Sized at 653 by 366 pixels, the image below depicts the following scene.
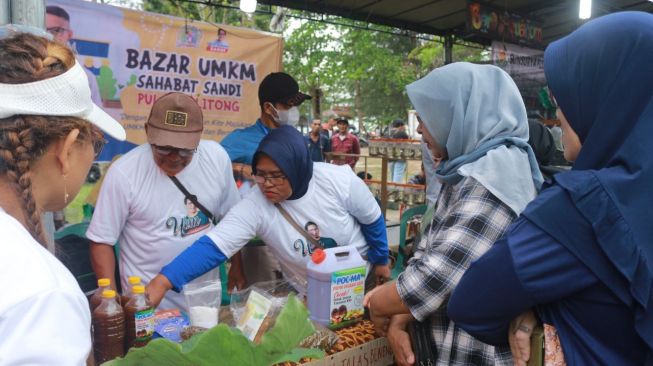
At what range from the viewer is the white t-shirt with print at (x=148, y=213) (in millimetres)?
2107

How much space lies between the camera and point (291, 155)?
6.97 feet

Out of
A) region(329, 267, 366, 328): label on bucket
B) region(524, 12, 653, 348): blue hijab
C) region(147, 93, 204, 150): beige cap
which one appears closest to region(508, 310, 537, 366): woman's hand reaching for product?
region(524, 12, 653, 348): blue hijab

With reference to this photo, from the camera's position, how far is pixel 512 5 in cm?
700

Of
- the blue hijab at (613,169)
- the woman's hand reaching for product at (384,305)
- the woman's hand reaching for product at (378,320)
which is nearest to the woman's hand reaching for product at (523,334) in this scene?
the blue hijab at (613,169)

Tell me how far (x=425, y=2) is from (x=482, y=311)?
594 centimetres

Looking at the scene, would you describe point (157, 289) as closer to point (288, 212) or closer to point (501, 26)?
point (288, 212)

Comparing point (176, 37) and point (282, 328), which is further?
point (176, 37)

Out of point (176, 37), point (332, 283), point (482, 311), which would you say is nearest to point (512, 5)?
point (176, 37)

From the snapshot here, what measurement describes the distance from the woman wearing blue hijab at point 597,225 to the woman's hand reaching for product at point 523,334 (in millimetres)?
11

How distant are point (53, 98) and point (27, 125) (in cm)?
7

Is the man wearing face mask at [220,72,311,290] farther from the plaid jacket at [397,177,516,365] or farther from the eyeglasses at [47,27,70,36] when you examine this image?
the plaid jacket at [397,177,516,365]

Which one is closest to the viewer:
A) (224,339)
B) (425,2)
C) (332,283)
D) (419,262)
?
(224,339)

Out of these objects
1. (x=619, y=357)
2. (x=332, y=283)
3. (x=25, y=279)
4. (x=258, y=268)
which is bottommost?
(x=258, y=268)

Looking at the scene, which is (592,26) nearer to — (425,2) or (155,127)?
(155,127)
